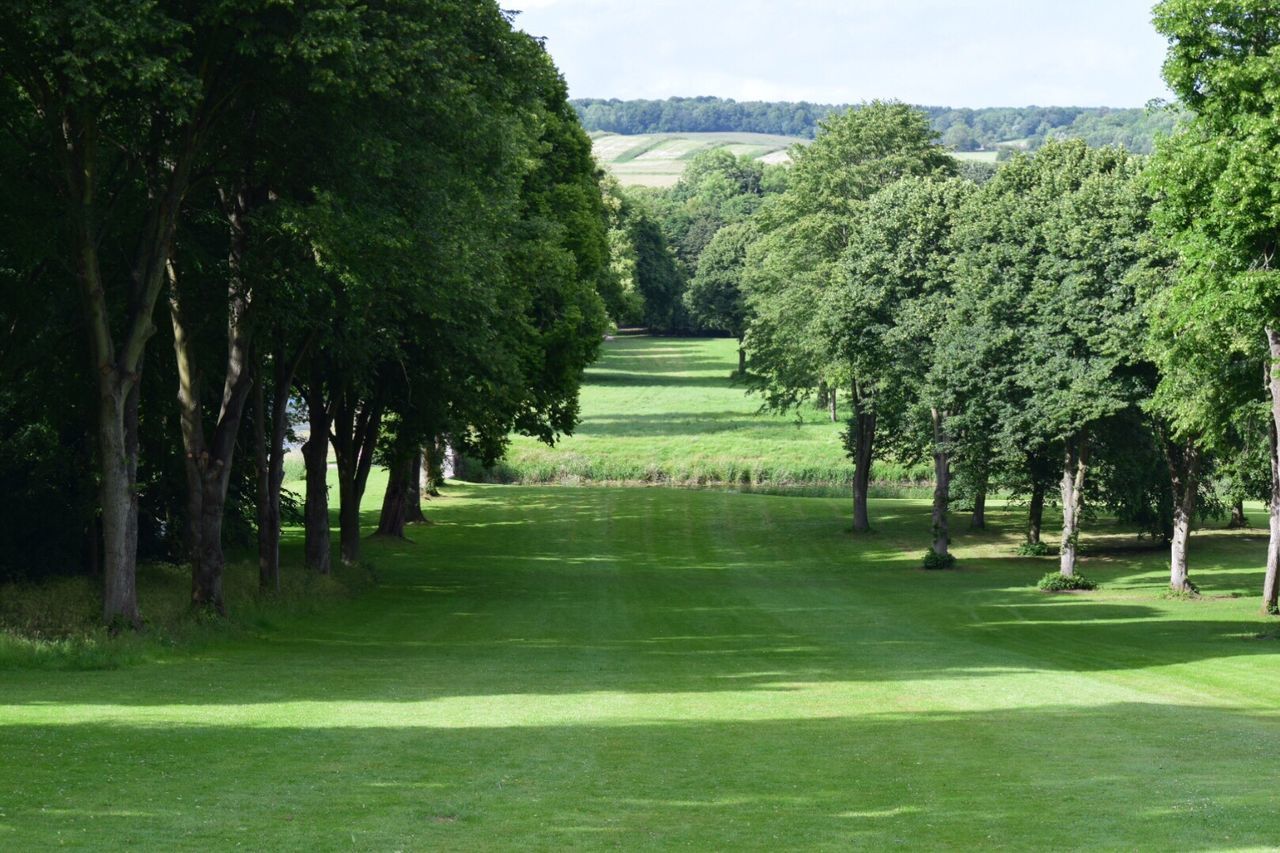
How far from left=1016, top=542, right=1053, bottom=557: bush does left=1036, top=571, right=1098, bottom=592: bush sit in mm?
9366

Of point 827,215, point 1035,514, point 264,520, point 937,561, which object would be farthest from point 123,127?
point 827,215

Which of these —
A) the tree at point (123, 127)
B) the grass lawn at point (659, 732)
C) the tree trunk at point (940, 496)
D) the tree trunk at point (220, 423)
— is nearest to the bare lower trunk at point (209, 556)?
the tree trunk at point (220, 423)

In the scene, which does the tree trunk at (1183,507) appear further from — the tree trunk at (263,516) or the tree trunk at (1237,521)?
the tree trunk at (263,516)

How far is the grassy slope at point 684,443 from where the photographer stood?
268 feet

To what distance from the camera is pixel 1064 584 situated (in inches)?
1785

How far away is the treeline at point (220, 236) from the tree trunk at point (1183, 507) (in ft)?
68.4

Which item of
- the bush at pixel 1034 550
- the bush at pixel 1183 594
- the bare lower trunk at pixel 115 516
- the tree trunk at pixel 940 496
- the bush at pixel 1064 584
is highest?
the bare lower trunk at pixel 115 516

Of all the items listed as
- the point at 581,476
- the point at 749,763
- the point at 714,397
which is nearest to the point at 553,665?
the point at 749,763

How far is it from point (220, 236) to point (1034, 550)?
3651 centimetres

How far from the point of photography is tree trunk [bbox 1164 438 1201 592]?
141 feet

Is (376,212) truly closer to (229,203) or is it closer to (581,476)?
(229,203)

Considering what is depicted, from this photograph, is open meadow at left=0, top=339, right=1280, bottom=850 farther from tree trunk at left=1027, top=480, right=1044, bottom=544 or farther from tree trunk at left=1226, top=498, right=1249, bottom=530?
tree trunk at left=1226, top=498, right=1249, bottom=530

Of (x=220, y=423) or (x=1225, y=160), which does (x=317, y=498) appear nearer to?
(x=220, y=423)

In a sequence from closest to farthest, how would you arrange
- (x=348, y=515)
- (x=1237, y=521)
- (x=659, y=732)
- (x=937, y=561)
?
1. (x=659, y=732)
2. (x=348, y=515)
3. (x=937, y=561)
4. (x=1237, y=521)
